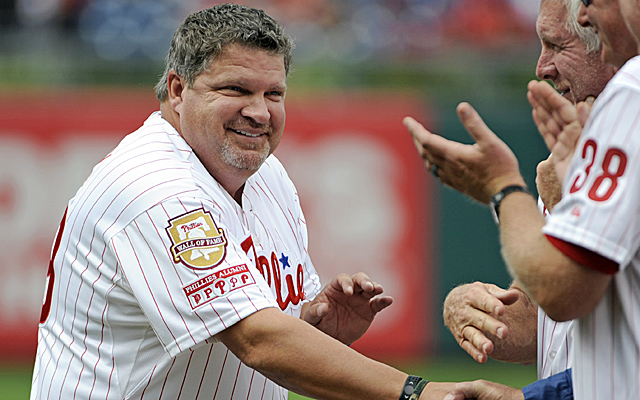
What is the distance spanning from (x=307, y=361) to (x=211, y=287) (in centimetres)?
38

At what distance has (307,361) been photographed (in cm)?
254

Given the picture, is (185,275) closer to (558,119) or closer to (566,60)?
(558,119)

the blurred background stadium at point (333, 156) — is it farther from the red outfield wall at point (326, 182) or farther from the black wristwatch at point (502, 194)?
the black wristwatch at point (502, 194)

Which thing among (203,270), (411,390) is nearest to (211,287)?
(203,270)

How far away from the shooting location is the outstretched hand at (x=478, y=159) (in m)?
2.14

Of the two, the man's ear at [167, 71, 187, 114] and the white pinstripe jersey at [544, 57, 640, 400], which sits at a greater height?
the man's ear at [167, 71, 187, 114]

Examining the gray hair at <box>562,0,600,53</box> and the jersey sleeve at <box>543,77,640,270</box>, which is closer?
the jersey sleeve at <box>543,77,640,270</box>

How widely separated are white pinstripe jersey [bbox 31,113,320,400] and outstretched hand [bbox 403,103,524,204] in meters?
0.78

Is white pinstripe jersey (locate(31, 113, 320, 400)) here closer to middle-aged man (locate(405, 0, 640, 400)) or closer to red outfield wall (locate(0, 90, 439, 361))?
middle-aged man (locate(405, 0, 640, 400))

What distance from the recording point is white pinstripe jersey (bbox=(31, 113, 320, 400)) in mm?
2590

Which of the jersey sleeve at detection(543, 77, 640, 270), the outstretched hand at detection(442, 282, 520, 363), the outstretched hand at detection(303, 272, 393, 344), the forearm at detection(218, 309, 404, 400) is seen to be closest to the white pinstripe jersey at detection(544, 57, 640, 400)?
the jersey sleeve at detection(543, 77, 640, 270)

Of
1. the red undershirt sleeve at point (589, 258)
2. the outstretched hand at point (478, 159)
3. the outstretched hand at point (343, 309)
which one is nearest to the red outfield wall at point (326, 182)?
the outstretched hand at point (343, 309)

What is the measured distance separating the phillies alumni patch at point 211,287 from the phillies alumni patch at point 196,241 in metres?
0.04

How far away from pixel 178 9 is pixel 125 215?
279 inches
